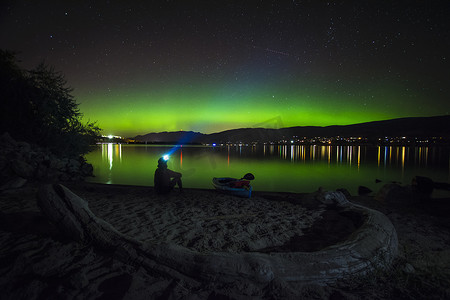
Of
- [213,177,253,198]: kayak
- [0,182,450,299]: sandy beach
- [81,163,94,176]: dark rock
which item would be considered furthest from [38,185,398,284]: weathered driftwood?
[81,163,94,176]: dark rock

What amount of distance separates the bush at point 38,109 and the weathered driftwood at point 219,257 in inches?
772

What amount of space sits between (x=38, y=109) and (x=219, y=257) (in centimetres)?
2310

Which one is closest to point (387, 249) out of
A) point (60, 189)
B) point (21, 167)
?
point (60, 189)

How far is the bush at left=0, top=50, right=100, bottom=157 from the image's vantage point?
17.1 m

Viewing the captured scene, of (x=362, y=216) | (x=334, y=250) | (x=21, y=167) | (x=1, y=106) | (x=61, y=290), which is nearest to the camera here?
(x=61, y=290)

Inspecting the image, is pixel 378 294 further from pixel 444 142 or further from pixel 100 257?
pixel 444 142

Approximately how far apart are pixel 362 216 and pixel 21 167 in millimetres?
17179

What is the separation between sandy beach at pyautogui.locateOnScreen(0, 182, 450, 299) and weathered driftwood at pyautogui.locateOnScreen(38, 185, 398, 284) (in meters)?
0.12

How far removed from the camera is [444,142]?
13450 centimetres

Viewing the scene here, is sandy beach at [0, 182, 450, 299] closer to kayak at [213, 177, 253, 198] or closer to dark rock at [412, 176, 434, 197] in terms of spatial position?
kayak at [213, 177, 253, 198]

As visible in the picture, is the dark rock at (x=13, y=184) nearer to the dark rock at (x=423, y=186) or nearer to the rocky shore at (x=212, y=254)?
the rocky shore at (x=212, y=254)

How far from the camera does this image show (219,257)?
3031 mm

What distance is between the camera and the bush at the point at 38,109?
17.1 meters

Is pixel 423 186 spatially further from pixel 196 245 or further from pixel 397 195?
pixel 196 245
